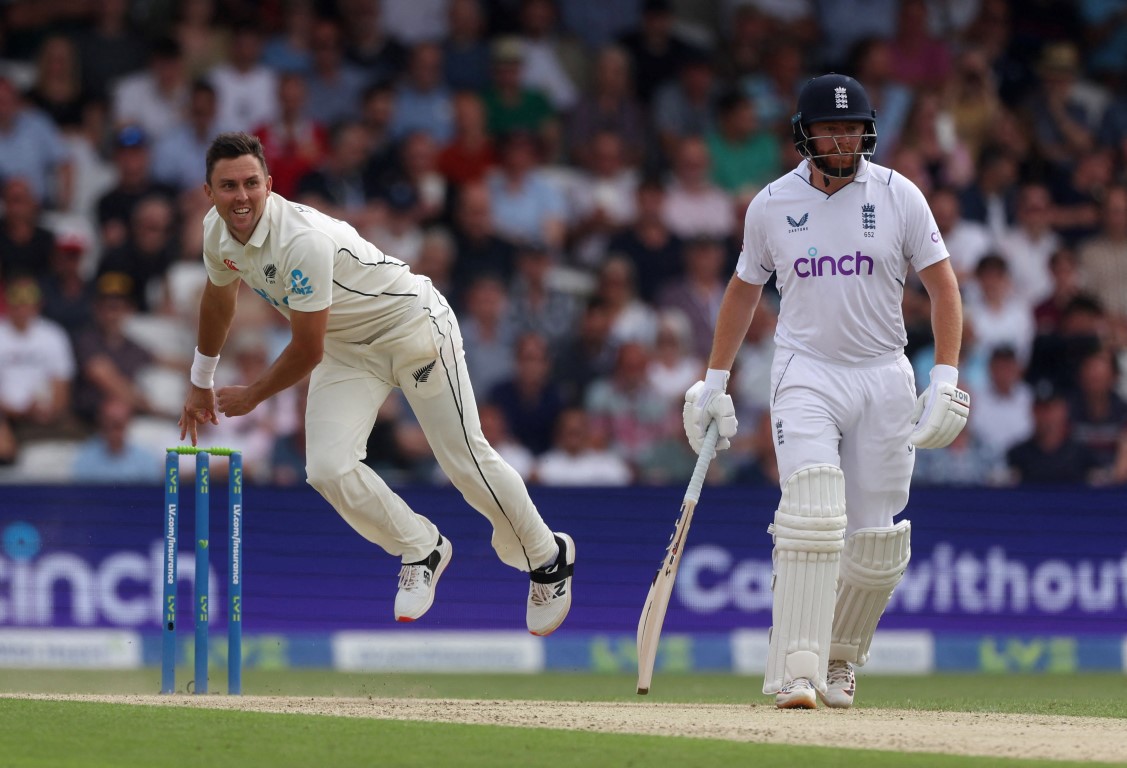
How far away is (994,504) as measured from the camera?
9.91 meters

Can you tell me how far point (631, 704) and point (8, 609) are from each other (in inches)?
163

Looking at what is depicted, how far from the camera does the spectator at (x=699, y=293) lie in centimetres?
1134

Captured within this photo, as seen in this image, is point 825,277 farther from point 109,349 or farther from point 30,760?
point 109,349

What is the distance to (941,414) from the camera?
605 cm

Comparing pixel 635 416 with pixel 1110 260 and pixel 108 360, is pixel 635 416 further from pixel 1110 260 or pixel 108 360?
pixel 1110 260

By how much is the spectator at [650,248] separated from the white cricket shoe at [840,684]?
516cm

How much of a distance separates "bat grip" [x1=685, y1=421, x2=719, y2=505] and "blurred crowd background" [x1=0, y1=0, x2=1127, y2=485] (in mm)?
3906

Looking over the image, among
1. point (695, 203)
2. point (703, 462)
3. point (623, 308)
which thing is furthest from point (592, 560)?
point (703, 462)

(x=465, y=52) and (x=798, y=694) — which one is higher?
(x=465, y=52)

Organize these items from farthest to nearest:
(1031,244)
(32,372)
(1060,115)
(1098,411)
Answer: (1060,115) → (1031,244) → (1098,411) → (32,372)

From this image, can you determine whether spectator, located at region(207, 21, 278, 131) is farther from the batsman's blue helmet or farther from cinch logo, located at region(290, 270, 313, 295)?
the batsman's blue helmet

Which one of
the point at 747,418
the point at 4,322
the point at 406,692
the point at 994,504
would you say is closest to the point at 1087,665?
the point at 994,504

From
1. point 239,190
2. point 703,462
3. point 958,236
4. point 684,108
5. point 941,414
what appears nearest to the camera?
point 941,414

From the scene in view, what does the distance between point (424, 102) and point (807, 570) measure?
6685 mm
